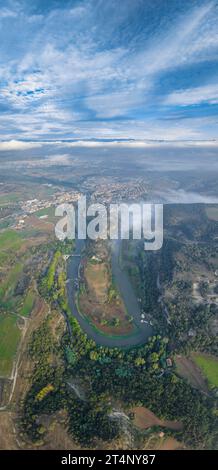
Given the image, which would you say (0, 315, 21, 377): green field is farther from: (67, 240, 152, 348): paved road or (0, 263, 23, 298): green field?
(67, 240, 152, 348): paved road

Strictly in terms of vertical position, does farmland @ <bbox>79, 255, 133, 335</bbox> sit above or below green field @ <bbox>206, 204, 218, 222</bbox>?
below

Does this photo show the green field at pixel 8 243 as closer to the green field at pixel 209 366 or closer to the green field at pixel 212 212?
the green field at pixel 209 366

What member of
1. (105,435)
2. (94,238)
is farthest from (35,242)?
(105,435)

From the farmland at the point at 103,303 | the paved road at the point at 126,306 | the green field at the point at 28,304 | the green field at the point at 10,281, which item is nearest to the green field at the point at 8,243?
the green field at the point at 10,281

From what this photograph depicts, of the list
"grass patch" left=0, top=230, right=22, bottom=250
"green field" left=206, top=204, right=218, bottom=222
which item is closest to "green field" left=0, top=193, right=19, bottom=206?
"grass patch" left=0, top=230, right=22, bottom=250

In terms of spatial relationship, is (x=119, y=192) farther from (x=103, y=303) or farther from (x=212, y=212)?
(x=103, y=303)

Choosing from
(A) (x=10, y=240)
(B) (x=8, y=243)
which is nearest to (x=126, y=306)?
(B) (x=8, y=243)
